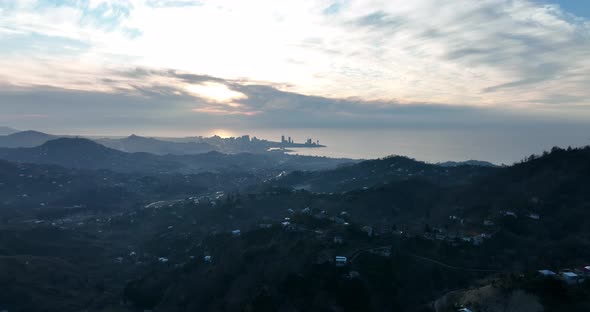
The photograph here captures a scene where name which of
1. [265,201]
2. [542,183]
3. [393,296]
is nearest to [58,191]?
[265,201]

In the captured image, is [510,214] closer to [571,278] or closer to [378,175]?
[571,278]

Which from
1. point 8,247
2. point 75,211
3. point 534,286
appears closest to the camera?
point 534,286

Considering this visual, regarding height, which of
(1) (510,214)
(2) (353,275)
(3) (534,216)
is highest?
(1) (510,214)

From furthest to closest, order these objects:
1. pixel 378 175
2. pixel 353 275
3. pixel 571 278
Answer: pixel 378 175, pixel 353 275, pixel 571 278

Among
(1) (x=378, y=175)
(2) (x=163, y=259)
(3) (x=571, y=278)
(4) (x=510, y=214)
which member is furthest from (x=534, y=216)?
(2) (x=163, y=259)

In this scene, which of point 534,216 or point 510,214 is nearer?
point 534,216

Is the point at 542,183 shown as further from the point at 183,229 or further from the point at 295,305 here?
the point at 183,229

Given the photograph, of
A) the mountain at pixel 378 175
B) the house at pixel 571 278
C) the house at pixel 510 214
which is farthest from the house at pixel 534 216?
the mountain at pixel 378 175

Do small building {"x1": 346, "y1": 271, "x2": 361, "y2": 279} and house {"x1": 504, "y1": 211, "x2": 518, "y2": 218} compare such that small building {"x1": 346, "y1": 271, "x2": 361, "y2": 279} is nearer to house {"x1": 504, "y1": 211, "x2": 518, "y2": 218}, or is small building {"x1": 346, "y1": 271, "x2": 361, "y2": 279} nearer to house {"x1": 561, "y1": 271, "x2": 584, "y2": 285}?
house {"x1": 561, "y1": 271, "x2": 584, "y2": 285}

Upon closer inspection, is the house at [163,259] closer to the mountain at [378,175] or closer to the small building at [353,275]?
the small building at [353,275]

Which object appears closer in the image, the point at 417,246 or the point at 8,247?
the point at 417,246
